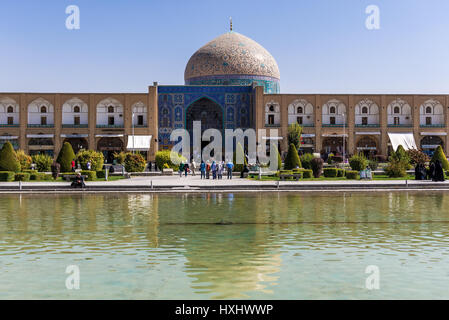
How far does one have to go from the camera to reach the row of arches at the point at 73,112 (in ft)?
136

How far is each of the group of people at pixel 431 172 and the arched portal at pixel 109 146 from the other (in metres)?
26.0

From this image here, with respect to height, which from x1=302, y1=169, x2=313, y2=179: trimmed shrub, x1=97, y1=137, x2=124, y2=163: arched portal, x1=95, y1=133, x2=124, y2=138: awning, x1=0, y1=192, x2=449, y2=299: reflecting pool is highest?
x1=95, y1=133, x2=124, y2=138: awning

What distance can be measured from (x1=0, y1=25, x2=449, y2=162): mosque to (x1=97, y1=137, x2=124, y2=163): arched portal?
0.26 feet

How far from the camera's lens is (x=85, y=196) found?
15562 mm

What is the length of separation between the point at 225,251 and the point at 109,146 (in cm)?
3656

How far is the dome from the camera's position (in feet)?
147

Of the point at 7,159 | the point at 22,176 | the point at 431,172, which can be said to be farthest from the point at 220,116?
the point at 431,172

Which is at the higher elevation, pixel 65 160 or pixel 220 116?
pixel 220 116

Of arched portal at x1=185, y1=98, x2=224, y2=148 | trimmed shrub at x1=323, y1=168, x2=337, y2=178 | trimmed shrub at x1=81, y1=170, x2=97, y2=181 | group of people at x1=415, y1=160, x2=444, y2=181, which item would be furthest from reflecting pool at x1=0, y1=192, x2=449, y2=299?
arched portal at x1=185, y1=98, x2=224, y2=148

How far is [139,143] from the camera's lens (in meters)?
40.8

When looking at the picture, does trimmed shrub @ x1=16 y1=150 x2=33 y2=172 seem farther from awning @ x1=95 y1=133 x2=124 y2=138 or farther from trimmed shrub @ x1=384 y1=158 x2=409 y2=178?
trimmed shrub @ x1=384 y1=158 x2=409 y2=178

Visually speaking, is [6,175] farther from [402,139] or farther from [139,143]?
[402,139]

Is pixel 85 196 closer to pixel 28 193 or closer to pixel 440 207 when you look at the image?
pixel 28 193
